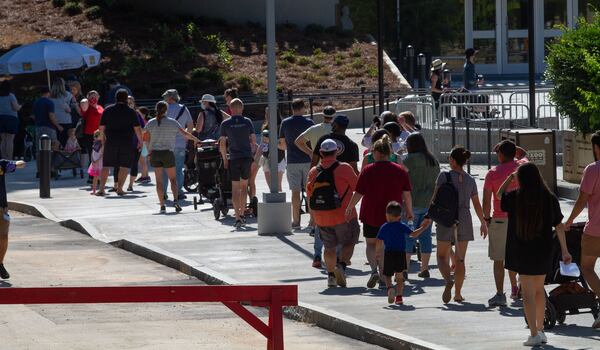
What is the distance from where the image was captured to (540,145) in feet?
67.5

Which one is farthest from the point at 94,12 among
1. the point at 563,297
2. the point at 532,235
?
the point at 532,235

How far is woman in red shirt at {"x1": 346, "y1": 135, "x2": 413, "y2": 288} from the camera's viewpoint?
551 inches

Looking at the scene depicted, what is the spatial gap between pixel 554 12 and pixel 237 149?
103 ft

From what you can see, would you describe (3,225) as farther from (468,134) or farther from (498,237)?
(468,134)

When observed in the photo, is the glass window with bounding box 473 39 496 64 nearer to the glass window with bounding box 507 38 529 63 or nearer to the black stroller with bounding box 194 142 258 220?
the glass window with bounding box 507 38 529 63

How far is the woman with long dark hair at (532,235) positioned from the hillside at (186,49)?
28.1m

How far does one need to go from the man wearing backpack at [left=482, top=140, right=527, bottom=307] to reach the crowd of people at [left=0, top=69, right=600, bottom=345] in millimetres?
12

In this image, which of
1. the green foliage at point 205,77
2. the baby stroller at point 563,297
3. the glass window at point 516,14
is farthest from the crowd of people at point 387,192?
the glass window at point 516,14

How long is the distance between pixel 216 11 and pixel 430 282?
3389 cm

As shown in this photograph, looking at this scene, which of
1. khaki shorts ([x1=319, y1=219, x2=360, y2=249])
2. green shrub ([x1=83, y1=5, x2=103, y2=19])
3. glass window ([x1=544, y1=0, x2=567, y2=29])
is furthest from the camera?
glass window ([x1=544, y1=0, x2=567, y2=29])

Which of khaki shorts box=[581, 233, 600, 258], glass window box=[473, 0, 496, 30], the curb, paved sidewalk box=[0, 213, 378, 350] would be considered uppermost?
glass window box=[473, 0, 496, 30]

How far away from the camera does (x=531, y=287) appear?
11156 mm

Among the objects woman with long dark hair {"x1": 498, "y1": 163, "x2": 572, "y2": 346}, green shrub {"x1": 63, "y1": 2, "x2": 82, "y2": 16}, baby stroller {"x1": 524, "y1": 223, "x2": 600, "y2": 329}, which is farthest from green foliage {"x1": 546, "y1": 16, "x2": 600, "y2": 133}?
green shrub {"x1": 63, "y1": 2, "x2": 82, "y2": 16}

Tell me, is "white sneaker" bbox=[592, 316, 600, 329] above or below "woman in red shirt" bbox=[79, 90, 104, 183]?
below
